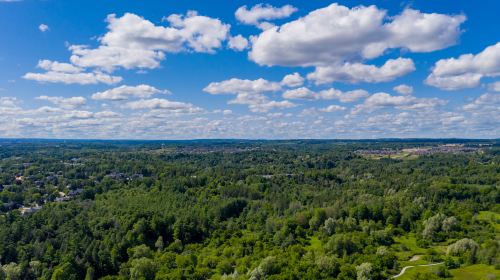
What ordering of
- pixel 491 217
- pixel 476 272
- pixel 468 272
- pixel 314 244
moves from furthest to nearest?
pixel 491 217, pixel 314 244, pixel 468 272, pixel 476 272

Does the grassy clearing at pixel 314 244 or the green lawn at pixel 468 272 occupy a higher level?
the green lawn at pixel 468 272

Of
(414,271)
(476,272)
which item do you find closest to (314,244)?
(414,271)

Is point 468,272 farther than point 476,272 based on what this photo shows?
Yes

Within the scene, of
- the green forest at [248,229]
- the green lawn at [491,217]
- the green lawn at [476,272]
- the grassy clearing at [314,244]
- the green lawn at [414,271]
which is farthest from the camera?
the green lawn at [491,217]

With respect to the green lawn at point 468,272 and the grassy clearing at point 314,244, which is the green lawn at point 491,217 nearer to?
the green lawn at point 468,272

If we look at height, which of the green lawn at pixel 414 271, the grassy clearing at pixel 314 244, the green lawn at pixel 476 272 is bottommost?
the grassy clearing at pixel 314 244

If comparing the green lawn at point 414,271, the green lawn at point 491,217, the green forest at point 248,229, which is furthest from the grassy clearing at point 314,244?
the green lawn at point 491,217

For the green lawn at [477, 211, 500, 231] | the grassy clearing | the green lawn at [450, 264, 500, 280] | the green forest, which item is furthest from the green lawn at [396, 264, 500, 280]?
the green lawn at [477, 211, 500, 231]

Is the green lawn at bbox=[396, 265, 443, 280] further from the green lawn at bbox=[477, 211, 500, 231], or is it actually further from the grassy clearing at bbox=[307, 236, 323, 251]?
the green lawn at bbox=[477, 211, 500, 231]

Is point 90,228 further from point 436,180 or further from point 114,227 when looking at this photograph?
point 436,180

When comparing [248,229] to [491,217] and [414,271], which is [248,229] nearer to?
[414,271]

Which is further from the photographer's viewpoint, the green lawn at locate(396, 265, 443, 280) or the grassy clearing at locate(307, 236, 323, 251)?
the grassy clearing at locate(307, 236, 323, 251)
